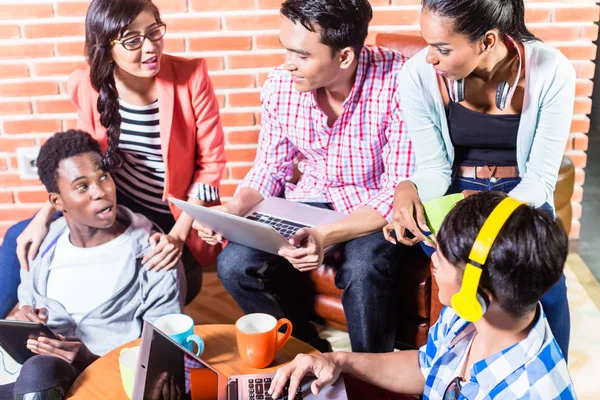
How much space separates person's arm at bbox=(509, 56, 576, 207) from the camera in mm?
1747

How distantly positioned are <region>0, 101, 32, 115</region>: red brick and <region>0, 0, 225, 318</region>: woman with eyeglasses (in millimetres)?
567

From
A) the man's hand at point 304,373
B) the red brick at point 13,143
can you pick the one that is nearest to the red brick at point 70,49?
the red brick at point 13,143

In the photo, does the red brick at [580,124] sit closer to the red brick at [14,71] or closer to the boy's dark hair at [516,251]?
the boy's dark hair at [516,251]

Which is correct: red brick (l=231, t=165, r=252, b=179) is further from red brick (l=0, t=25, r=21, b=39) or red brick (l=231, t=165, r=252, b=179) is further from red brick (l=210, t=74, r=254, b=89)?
red brick (l=0, t=25, r=21, b=39)

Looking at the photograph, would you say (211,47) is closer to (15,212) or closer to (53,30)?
(53,30)

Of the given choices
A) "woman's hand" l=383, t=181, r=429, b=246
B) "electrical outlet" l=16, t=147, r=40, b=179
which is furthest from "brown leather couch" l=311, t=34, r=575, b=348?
"electrical outlet" l=16, t=147, r=40, b=179

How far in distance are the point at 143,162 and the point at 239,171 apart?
655 millimetres

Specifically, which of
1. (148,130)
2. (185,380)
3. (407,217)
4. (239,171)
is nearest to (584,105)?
(407,217)

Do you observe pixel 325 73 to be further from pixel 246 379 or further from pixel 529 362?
pixel 529 362

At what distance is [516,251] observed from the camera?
1.00 m

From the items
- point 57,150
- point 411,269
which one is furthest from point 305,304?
point 57,150

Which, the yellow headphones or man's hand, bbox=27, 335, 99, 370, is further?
man's hand, bbox=27, 335, 99, 370

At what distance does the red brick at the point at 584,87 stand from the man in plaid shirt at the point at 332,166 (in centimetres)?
95

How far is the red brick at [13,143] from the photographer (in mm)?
2613
